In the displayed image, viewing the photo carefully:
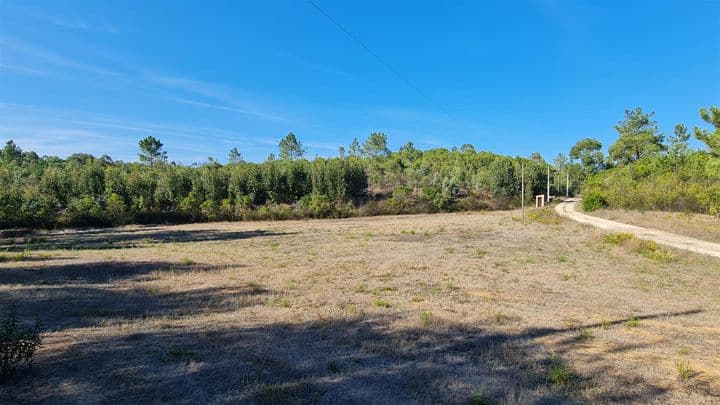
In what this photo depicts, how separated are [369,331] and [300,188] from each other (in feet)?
159

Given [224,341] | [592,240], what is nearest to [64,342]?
[224,341]

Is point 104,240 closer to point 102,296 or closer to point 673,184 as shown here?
point 102,296

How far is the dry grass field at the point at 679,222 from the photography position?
1967 cm

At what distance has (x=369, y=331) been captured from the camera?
6418 millimetres

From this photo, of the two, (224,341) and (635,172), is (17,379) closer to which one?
(224,341)

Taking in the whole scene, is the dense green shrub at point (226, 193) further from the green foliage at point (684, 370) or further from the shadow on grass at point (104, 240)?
the green foliage at point (684, 370)

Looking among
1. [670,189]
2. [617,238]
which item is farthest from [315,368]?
[670,189]

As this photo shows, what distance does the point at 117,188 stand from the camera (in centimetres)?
4591

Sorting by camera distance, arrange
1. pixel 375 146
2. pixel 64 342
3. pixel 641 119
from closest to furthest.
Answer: pixel 64 342 → pixel 641 119 → pixel 375 146

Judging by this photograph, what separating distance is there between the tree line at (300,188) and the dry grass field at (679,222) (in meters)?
2.67

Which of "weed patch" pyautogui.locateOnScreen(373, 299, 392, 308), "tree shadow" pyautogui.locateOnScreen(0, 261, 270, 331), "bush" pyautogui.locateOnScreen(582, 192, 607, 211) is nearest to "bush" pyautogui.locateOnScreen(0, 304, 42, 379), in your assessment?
"tree shadow" pyautogui.locateOnScreen(0, 261, 270, 331)

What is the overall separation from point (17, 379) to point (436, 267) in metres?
11.0

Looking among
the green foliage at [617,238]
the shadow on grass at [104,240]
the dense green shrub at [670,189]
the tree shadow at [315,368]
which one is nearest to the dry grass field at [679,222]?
the dense green shrub at [670,189]

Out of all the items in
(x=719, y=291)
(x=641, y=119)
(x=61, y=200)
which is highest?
(x=641, y=119)
